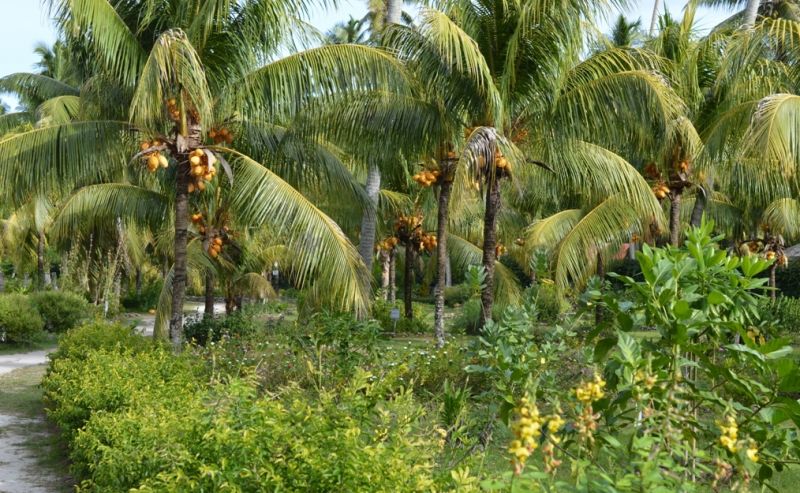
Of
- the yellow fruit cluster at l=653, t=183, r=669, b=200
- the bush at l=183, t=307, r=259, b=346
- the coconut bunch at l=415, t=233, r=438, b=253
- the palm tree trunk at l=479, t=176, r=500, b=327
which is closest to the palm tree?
the palm tree trunk at l=479, t=176, r=500, b=327

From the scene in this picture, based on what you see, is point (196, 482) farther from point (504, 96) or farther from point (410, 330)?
point (410, 330)

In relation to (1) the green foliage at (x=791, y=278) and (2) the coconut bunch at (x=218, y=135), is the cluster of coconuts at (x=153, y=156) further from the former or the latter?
(1) the green foliage at (x=791, y=278)

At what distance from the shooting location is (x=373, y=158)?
38.2ft

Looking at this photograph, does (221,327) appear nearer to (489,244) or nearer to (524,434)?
(489,244)

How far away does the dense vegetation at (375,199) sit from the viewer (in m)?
3.41

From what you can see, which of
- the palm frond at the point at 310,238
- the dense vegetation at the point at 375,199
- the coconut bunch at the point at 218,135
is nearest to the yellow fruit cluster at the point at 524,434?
the dense vegetation at the point at 375,199

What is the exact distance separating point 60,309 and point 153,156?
429 inches

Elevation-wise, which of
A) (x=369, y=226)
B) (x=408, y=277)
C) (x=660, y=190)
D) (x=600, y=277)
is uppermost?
(x=660, y=190)

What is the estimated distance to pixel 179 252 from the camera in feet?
32.2

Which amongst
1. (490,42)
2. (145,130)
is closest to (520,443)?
(145,130)

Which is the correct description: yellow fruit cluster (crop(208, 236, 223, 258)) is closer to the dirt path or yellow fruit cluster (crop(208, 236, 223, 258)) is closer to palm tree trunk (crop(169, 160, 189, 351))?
the dirt path

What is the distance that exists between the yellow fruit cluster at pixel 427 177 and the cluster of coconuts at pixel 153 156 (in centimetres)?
417

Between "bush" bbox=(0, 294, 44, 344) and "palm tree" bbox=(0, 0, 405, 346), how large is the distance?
7938 mm

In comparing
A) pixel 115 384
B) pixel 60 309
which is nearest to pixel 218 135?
pixel 115 384
